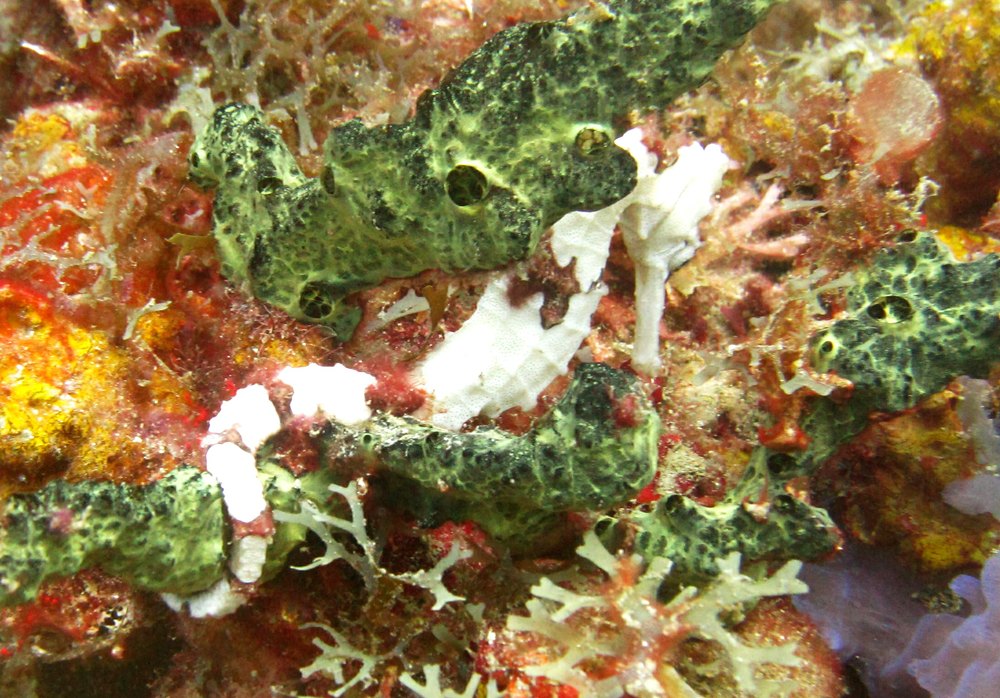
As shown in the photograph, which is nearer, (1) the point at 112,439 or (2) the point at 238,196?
(1) the point at 112,439

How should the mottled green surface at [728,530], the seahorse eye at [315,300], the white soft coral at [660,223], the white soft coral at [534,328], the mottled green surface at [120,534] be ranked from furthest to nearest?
the white soft coral at [660,223]
the white soft coral at [534,328]
the seahorse eye at [315,300]
the mottled green surface at [728,530]
the mottled green surface at [120,534]

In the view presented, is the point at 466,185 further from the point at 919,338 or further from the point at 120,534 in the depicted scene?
the point at 919,338

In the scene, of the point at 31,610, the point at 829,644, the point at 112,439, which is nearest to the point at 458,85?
the point at 112,439

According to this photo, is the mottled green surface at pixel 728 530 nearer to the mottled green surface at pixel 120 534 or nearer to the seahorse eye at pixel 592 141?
the seahorse eye at pixel 592 141

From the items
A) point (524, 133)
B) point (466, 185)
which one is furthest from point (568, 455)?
point (524, 133)

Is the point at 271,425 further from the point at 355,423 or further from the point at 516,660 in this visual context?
the point at 516,660

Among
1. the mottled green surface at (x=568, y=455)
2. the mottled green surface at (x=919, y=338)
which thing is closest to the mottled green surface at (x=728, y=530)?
the mottled green surface at (x=568, y=455)
